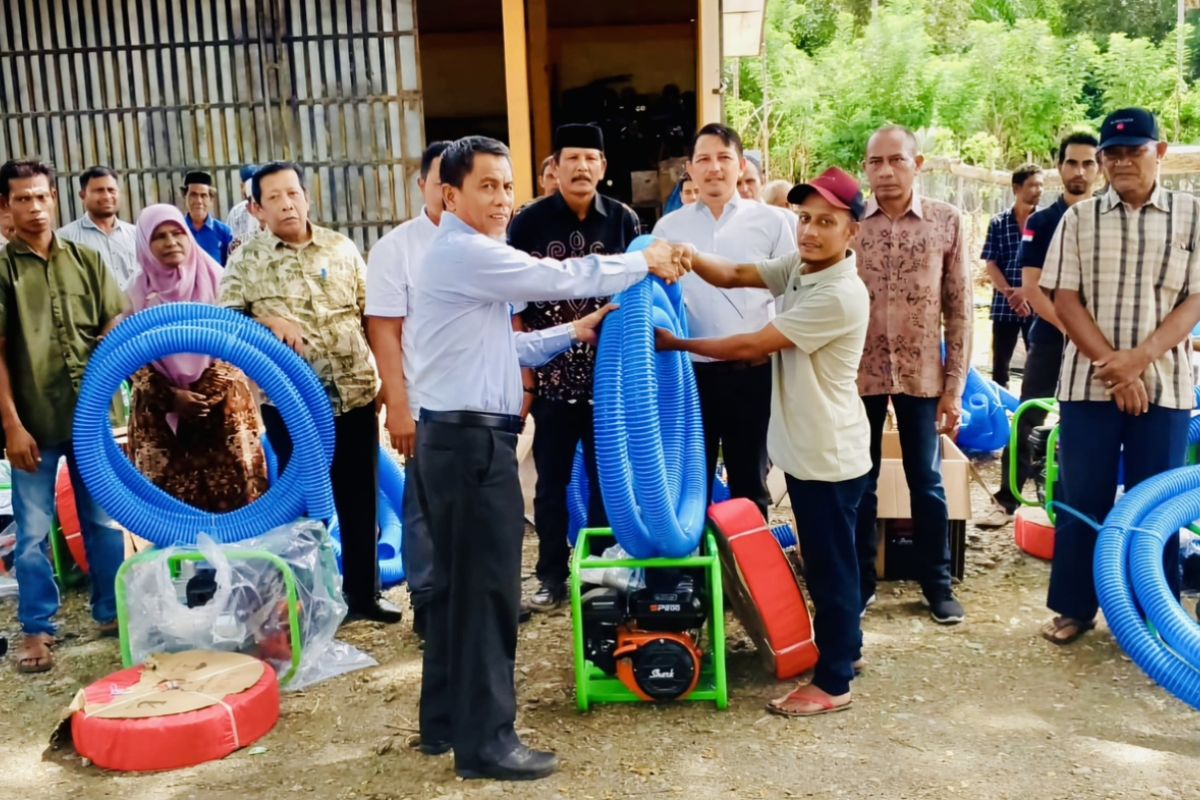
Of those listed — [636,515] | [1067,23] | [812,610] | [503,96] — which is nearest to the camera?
[636,515]

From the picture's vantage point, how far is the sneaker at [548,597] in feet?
14.6

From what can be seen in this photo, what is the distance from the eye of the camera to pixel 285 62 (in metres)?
6.89

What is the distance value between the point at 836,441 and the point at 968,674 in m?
1.07

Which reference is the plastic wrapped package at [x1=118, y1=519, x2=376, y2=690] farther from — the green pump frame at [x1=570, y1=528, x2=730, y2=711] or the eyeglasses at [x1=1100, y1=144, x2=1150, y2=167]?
the eyeglasses at [x1=1100, y1=144, x2=1150, y2=167]

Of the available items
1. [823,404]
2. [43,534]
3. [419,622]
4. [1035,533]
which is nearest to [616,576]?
[823,404]

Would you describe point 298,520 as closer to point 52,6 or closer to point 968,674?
point 968,674

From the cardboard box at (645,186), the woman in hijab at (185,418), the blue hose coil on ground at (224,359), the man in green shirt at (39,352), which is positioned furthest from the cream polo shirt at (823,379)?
the cardboard box at (645,186)

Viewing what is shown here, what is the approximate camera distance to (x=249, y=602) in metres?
3.88

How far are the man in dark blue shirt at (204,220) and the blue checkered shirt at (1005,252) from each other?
178 inches

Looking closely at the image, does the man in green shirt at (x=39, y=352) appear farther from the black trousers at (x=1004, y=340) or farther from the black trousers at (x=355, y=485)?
the black trousers at (x=1004, y=340)

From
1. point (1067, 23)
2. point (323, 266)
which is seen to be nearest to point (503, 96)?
point (323, 266)

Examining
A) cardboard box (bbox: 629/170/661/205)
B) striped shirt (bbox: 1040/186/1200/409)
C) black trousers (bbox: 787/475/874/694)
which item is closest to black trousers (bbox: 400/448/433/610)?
black trousers (bbox: 787/475/874/694)

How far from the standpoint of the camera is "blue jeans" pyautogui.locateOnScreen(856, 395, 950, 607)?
418cm

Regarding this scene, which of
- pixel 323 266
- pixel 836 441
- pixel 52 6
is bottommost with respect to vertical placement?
pixel 836 441
